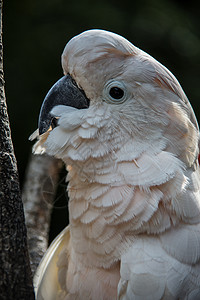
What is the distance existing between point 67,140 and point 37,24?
240 centimetres

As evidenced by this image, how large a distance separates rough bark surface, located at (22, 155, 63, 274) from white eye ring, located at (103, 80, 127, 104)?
0.78 m

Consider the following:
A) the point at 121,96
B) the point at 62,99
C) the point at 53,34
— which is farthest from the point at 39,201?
the point at 53,34

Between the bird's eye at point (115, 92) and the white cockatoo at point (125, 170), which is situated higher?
the bird's eye at point (115, 92)

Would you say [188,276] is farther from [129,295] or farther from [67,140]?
[67,140]

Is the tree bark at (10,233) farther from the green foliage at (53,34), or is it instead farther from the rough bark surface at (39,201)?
the green foliage at (53,34)

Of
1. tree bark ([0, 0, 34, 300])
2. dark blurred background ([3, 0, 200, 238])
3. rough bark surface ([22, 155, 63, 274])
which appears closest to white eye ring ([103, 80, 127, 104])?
tree bark ([0, 0, 34, 300])

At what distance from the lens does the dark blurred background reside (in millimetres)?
3389

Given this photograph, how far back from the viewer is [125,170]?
1319 mm

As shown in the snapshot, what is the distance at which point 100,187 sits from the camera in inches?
52.6

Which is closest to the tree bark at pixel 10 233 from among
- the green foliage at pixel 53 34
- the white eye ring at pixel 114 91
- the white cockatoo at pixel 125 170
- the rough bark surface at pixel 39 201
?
the white cockatoo at pixel 125 170

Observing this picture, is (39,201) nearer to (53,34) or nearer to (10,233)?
(10,233)

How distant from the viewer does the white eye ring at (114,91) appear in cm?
135

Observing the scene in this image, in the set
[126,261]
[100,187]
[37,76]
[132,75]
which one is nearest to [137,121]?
[132,75]

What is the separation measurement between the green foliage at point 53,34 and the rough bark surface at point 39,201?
1242mm
